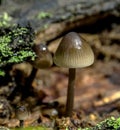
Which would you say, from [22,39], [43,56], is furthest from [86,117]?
[22,39]

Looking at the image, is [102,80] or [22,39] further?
[102,80]

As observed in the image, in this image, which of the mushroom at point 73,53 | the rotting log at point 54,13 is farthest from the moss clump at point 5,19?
the mushroom at point 73,53

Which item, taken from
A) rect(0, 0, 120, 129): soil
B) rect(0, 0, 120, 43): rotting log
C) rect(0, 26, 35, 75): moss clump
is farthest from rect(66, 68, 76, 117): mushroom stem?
rect(0, 0, 120, 43): rotting log

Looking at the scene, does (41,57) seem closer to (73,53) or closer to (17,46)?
(17,46)

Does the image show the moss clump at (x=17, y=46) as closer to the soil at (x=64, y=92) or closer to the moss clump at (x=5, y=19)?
the moss clump at (x=5, y=19)

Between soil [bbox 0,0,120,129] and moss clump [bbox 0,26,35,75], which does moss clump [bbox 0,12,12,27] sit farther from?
soil [bbox 0,0,120,129]

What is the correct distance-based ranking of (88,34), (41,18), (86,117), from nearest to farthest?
(86,117) → (41,18) → (88,34)

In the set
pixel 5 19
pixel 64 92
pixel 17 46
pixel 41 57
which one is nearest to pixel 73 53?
pixel 41 57

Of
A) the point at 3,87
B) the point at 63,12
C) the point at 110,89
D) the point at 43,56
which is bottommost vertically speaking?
the point at 110,89

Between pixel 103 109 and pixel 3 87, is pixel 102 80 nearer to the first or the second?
pixel 103 109
